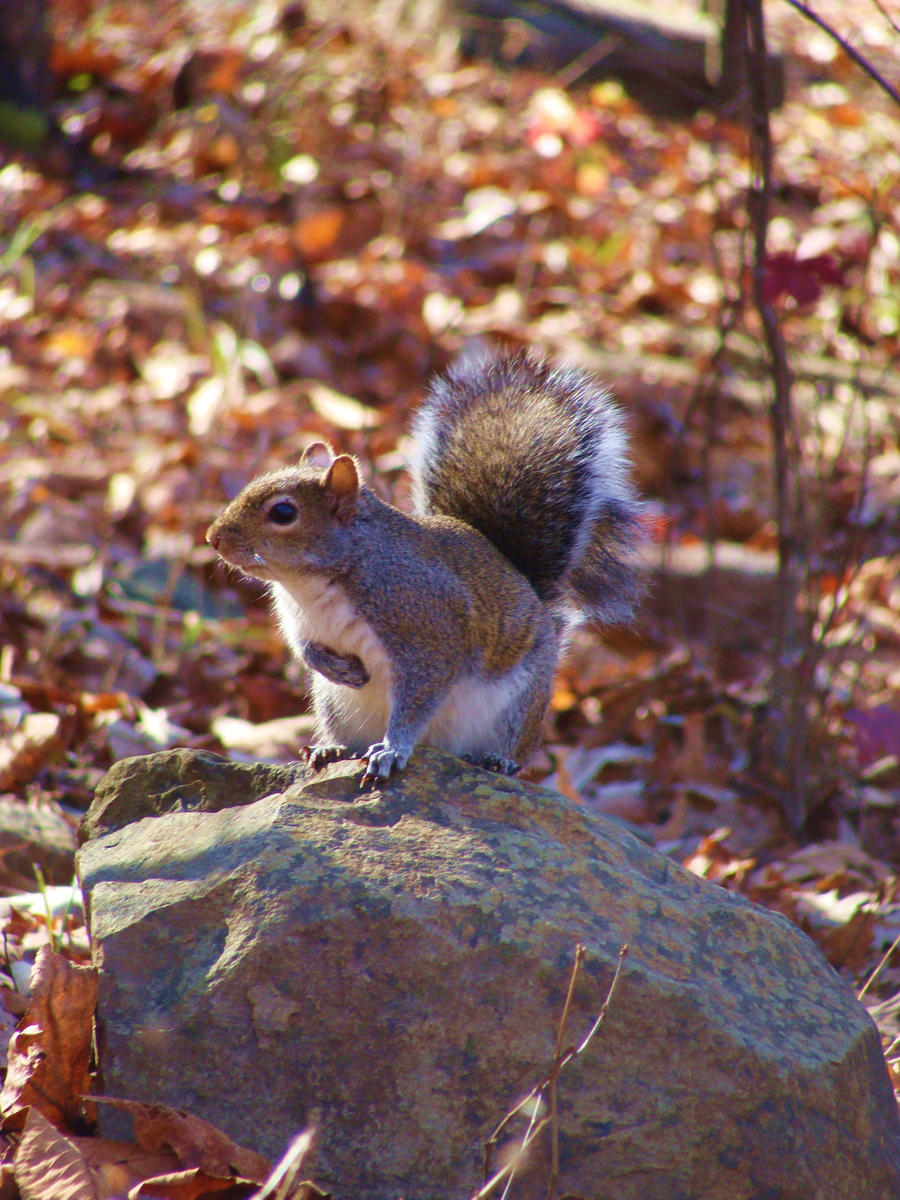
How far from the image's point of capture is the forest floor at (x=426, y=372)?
3439mm

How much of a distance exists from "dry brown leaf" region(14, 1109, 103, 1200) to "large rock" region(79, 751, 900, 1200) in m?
0.11

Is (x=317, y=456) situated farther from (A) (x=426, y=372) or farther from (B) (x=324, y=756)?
(A) (x=426, y=372)

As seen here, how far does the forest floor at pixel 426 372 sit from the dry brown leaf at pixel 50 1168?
55cm

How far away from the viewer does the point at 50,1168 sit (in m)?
1.69

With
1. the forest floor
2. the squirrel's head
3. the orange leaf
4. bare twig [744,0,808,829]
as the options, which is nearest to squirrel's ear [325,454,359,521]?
the squirrel's head

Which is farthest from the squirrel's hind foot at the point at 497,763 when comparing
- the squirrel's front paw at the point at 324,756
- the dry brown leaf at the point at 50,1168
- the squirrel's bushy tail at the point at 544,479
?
the dry brown leaf at the point at 50,1168

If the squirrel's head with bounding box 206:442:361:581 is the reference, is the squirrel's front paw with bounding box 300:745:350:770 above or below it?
below

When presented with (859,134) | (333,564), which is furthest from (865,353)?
(333,564)

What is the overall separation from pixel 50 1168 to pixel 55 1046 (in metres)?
0.21

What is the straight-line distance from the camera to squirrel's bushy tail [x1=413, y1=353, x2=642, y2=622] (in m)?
2.95

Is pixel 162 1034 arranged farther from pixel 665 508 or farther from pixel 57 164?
pixel 57 164

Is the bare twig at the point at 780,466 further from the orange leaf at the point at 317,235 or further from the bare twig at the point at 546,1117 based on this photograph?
the orange leaf at the point at 317,235

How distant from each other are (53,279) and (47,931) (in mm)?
4800

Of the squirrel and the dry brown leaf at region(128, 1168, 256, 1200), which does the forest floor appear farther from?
the dry brown leaf at region(128, 1168, 256, 1200)
